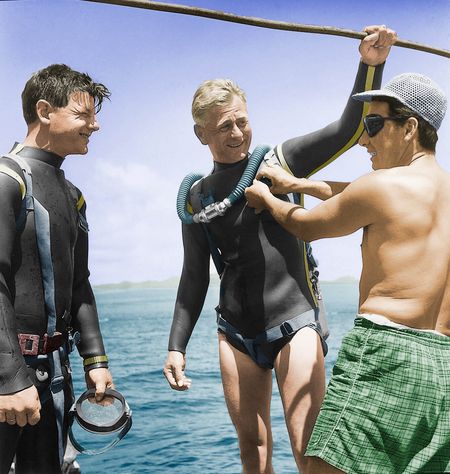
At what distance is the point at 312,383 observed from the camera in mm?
3484

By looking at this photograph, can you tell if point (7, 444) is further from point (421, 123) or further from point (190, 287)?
point (421, 123)

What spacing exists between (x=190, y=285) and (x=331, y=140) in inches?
42.7

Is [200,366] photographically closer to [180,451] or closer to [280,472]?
[180,451]

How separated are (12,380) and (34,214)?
2.43 feet

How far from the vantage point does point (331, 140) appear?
142 inches

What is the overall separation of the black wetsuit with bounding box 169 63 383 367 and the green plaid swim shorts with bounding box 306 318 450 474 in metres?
0.74

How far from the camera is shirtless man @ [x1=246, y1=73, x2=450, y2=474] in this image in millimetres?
2852

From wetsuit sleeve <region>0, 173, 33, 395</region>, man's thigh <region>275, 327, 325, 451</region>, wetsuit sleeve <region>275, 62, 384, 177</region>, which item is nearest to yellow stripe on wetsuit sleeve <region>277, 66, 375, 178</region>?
wetsuit sleeve <region>275, 62, 384, 177</region>

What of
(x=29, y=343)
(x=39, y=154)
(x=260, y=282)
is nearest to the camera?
(x=29, y=343)

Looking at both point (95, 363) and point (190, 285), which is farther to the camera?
point (190, 285)

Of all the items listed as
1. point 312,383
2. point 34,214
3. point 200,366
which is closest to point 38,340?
point 34,214

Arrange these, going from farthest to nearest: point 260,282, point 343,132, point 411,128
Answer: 1. point 260,282
2. point 343,132
3. point 411,128

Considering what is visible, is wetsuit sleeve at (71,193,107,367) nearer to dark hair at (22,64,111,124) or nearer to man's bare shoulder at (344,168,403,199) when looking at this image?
dark hair at (22,64,111,124)

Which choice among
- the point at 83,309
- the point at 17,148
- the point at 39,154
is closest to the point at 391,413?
the point at 83,309
